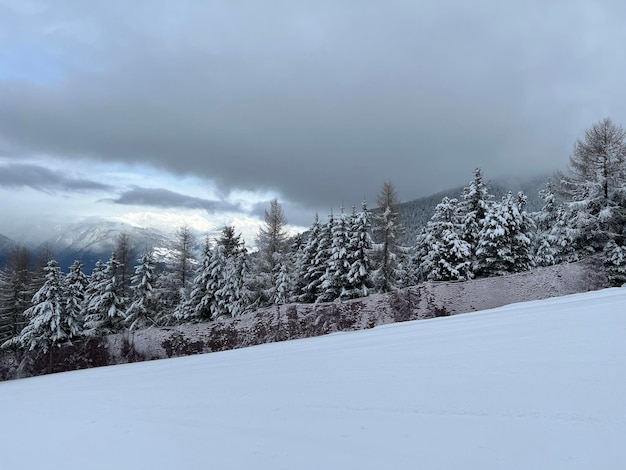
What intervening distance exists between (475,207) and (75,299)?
27.2 metres

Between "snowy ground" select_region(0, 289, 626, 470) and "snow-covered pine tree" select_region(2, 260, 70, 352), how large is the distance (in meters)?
18.4

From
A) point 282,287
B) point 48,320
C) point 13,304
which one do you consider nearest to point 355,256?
point 282,287

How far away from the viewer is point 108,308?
2752cm

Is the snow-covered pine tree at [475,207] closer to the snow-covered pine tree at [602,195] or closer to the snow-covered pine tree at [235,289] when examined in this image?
the snow-covered pine tree at [602,195]

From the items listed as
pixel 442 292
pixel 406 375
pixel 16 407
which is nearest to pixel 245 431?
pixel 406 375

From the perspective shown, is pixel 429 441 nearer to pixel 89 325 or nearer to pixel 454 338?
pixel 454 338

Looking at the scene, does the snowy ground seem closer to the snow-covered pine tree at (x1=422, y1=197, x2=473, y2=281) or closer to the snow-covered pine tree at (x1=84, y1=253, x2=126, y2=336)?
the snow-covered pine tree at (x1=422, y1=197, x2=473, y2=281)

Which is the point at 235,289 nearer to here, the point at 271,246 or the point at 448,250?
the point at 271,246

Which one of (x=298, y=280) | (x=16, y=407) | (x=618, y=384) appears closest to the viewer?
(x=618, y=384)

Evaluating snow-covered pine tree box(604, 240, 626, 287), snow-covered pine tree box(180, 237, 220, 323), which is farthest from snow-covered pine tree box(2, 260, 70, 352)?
snow-covered pine tree box(604, 240, 626, 287)

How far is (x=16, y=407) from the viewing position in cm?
784

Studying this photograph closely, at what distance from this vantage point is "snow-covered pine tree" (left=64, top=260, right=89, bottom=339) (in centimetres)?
2600

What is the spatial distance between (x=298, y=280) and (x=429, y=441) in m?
25.2

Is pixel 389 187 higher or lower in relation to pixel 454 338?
higher
